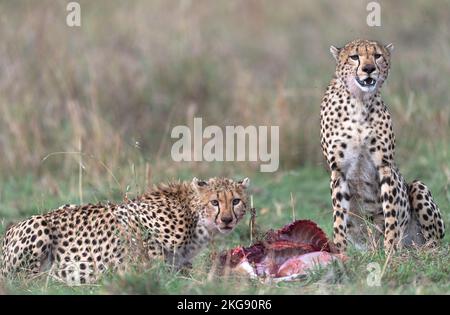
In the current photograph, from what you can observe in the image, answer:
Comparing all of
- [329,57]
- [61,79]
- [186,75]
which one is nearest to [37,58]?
[61,79]

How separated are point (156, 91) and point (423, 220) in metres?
4.78

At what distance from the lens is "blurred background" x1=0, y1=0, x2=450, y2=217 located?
30.2ft

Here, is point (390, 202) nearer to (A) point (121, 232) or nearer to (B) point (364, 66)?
(B) point (364, 66)

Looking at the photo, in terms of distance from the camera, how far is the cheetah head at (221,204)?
5.88m

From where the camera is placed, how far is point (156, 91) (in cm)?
1091

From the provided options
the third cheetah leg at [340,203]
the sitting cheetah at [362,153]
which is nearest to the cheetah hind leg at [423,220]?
the sitting cheetah at [362,153]

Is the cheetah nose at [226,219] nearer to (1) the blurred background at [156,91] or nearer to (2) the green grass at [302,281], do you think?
(2) the green grass at [302,281]

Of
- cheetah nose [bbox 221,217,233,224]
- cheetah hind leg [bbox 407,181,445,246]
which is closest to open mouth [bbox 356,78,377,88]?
cheetah hind leg [bbox 407,181,445,246]

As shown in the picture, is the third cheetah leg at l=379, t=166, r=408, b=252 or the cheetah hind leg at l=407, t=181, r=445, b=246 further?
the cheetah hind leg at l=407, t=181, r=445, b=246

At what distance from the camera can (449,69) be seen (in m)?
10.9

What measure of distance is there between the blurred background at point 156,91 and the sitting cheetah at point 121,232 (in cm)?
129

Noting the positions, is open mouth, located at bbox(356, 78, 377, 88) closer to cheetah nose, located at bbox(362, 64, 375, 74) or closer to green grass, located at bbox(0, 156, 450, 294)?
cheetah nose, located at bbox(362, 64, 375, 74)
